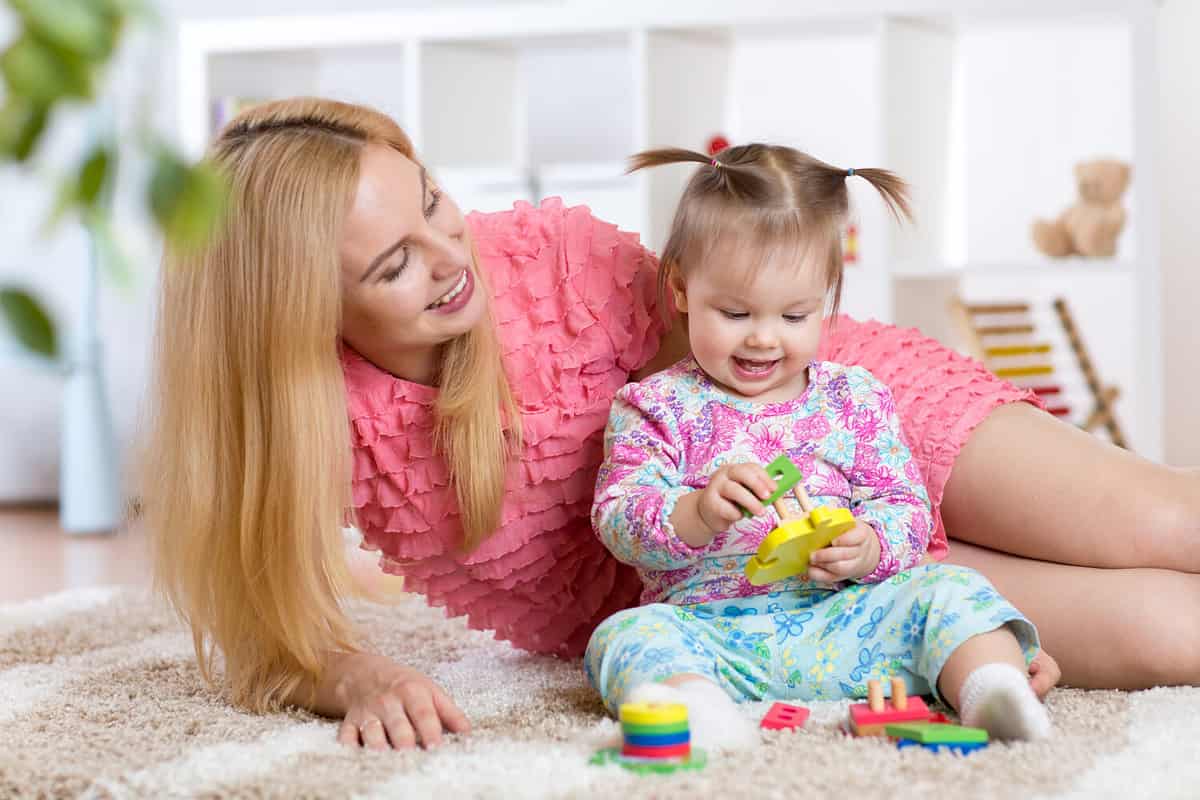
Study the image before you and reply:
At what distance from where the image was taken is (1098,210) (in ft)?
8.43

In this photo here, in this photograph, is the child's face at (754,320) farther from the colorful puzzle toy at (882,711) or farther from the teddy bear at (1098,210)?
the teddy bear at (1098,210)

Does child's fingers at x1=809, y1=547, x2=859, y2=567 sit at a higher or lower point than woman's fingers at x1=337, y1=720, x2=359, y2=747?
higher

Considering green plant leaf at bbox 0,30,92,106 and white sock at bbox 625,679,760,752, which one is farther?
white sock at bbox 625,679,760,752

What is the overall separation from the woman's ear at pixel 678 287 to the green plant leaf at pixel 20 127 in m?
0.80

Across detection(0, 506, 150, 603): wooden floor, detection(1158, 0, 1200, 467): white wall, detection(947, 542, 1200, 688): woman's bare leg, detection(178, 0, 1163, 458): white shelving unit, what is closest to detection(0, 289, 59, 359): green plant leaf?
detection(947, 542, 1200, 688): woman's bare leg

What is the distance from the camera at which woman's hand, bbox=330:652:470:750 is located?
40.3 inches

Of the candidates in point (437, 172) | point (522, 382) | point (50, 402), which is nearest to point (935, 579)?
point (522, 382)

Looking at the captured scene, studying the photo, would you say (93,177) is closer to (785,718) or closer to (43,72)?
(43,72)

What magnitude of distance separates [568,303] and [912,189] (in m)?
1.46

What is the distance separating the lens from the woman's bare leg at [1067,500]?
123 cm

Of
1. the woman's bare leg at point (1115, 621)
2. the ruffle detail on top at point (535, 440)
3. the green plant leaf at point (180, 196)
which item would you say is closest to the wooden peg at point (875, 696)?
the woman's bare leg at point (1115, 621)

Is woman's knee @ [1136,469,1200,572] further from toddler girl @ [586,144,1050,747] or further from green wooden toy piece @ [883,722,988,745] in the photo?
green wooden toy piece @ [883,722,988,745]

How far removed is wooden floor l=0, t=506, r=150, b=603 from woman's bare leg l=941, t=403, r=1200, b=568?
1.10 metres

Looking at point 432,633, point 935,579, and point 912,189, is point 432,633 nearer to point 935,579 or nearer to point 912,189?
point 935,579
